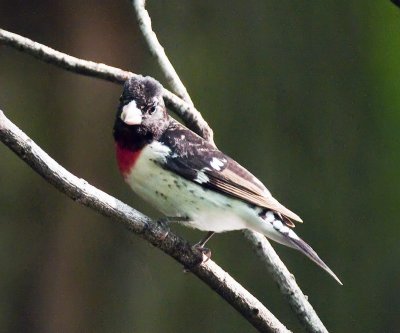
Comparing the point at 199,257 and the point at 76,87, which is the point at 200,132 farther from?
the point at 76,87

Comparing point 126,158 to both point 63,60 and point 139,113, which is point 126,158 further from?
point 63,60

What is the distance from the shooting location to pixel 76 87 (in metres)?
4.85

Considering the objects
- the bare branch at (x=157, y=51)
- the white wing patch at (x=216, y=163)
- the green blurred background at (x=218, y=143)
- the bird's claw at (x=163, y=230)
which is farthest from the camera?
the green blurred background at (x=218, y=143)

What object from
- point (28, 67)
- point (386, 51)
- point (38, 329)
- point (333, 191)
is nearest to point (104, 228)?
point (38, 329)

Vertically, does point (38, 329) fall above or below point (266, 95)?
below

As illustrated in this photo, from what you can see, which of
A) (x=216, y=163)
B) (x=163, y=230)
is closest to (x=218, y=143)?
(x=216, y=163)

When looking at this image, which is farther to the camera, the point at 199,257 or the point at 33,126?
the point at 33,126

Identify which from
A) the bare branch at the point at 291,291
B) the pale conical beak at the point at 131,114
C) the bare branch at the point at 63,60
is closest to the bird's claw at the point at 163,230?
the pale conical beak at the point at 131,114

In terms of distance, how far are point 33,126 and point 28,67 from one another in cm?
33

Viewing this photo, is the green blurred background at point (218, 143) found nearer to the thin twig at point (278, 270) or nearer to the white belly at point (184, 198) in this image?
the thin twig at point (278, 270)

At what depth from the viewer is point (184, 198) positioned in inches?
126

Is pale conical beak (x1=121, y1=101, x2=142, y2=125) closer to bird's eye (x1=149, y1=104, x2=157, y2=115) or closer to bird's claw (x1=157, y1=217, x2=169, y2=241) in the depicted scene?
bird's eye (x1=149, y1=104, x2=157, y2=115)

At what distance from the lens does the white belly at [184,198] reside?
3.19 meters

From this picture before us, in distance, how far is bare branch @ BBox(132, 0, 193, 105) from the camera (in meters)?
3.62
